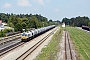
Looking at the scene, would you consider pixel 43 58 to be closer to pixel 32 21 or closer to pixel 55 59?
pixel 55 59

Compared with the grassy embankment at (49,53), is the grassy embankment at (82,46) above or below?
below

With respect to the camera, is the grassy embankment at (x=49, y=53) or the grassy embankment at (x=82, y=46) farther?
the grassy embankment at (x=82, y=46)

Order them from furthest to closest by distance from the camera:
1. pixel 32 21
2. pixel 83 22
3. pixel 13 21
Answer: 1. pixel 83 22
2. pixel 32 21
3. pixel 13 21

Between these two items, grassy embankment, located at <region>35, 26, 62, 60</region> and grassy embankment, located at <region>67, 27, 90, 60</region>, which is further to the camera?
grassy embankment, located at <region>67, 27, 90, 60</region>

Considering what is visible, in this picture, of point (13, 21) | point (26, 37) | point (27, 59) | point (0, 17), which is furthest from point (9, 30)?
point (0, 17)

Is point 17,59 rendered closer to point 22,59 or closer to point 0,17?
point 22,59

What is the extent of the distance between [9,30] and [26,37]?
25.4 meters

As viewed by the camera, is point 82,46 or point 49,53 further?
point 82,46

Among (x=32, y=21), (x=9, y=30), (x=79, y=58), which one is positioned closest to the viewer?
(x=79, y=58)

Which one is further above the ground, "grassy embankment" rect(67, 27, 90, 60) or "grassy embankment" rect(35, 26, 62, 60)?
"grassy embankment" rect(35, 26, 62, 60)

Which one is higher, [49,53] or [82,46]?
[49,53]

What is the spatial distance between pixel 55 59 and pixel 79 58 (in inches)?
131

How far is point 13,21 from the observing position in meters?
105

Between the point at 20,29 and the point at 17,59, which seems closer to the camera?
the point at 17,59
